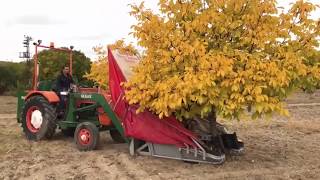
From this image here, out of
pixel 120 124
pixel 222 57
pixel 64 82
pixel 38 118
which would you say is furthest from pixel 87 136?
pixel 222 57

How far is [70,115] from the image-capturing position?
11.5 metres

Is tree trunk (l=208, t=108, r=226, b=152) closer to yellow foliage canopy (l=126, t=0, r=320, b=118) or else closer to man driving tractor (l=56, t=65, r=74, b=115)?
yellow foliage canopy (l=126, t=0, r=320, b=118)

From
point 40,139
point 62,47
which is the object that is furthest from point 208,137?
point 62,47

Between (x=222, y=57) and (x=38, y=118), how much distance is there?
560 cm

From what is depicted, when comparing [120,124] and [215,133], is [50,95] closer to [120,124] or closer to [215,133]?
[120,124]

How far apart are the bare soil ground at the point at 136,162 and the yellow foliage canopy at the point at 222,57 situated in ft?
3.32

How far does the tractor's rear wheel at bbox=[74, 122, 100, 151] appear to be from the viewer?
10570 millimetres

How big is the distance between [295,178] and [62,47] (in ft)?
24.8

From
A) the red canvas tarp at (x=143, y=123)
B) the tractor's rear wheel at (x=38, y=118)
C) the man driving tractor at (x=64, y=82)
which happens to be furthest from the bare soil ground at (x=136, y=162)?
the man driving tractor at (x=64, y=82)

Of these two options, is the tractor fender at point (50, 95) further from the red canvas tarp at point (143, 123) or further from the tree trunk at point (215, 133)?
the tree trunk at point (215, 133)

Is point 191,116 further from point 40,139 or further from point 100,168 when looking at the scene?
point 40,139

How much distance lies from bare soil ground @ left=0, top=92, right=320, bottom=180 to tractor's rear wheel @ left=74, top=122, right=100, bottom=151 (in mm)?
203

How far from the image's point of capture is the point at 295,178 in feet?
27.3

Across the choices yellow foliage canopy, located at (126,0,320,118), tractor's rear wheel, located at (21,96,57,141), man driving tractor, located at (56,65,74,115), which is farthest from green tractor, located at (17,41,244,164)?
yellow foliage canopy, located at (126,0,320,118)
